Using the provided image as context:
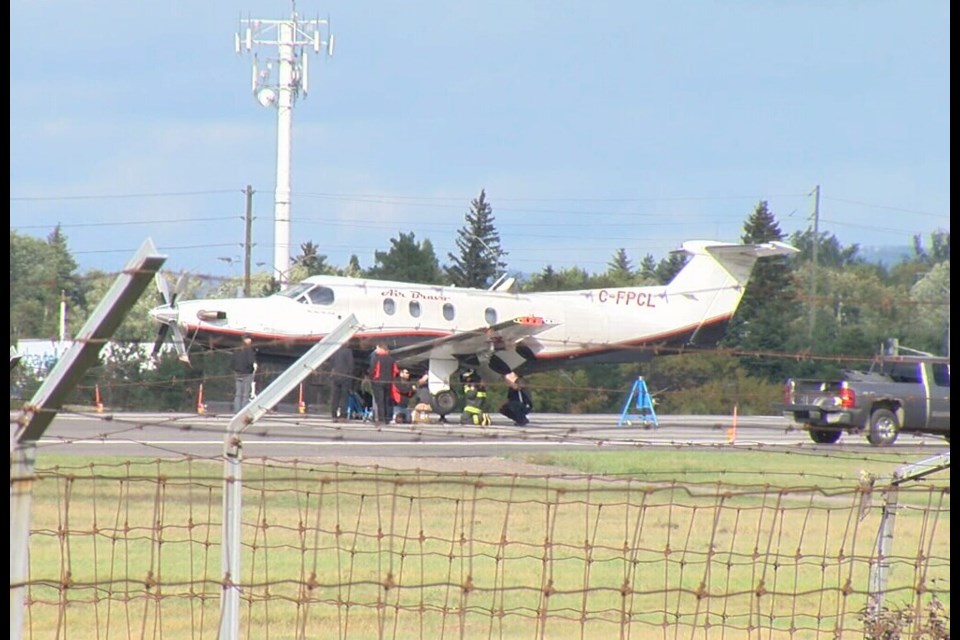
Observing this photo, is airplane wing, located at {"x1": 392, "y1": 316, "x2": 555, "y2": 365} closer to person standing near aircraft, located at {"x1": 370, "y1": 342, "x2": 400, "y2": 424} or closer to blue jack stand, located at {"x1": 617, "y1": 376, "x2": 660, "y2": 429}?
blue jack stand, located at {"x1": 617, "y1": 376, "x2": 660, "y2": 429}

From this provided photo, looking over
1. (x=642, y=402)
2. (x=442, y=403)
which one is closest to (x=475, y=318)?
(x=442, y=403)

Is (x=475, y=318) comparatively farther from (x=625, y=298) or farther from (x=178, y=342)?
(x=178, y=342)

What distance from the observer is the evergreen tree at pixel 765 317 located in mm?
36062

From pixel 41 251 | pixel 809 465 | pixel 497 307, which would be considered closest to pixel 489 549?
pixel 809 465

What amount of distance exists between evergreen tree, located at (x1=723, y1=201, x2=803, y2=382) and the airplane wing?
481 cm

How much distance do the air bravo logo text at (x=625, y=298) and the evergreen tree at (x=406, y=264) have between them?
15910 mm

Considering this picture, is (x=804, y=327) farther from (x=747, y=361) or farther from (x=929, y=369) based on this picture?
(x=929, y=369)

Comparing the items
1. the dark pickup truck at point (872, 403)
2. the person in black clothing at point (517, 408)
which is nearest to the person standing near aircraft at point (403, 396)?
the person in black clothing at point (517, 408)

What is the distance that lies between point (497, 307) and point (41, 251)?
51.9 feet

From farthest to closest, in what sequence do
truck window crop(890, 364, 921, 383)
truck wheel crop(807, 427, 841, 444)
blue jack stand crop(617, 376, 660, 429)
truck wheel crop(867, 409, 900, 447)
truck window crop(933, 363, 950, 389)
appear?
1. truck window crop(890, 364, 921, 383)
2. truck window crop(933, 363, 950, 389)
3. truck wheel crop(867, 409, 900, 447)
4. truck wheel crop(807, 427, 841, 444)
5. blue jack stand crop(617, 376, 660, 429)

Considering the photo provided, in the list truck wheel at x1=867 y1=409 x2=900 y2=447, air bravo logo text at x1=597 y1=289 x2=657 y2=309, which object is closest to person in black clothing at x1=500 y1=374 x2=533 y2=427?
air bravo logo text at x1=597 y1=289 x2=657 y2=309

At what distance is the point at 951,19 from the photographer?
6.41 metres

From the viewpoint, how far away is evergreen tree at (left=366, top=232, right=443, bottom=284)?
51531 mm

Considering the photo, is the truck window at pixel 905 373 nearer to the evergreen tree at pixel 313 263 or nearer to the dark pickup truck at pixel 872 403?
the dark pickup truck at pixel 872 403
